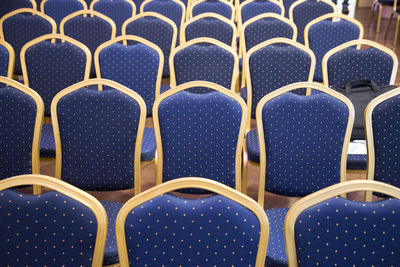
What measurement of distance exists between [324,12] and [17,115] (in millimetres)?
3451

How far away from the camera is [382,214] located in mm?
1328

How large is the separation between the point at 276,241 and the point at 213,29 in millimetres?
2445

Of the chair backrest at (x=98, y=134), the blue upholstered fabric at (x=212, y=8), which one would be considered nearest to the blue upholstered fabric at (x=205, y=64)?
the chair backrest at (x=98, y=134)

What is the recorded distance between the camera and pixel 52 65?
123 inches

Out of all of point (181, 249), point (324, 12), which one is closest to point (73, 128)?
point (181, 249)

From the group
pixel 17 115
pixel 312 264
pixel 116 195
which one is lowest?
pixel 116 195

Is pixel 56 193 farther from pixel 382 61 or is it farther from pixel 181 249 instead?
pixel 382 61

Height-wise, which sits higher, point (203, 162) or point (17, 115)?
point (17, 115)

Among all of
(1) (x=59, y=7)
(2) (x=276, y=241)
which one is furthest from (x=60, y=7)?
(2) (x=276, y=241)

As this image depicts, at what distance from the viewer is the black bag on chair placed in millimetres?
2727

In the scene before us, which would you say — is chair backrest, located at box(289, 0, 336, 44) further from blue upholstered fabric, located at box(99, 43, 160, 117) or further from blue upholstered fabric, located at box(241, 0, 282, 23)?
blue upholstered fabric, located at box(99, 43, 160, 117)

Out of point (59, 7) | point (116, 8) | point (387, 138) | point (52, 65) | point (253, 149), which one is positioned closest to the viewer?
point (387, 138)

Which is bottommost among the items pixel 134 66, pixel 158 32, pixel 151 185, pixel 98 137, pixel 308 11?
pixel 151 185

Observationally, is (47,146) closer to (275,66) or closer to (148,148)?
(148,148)
